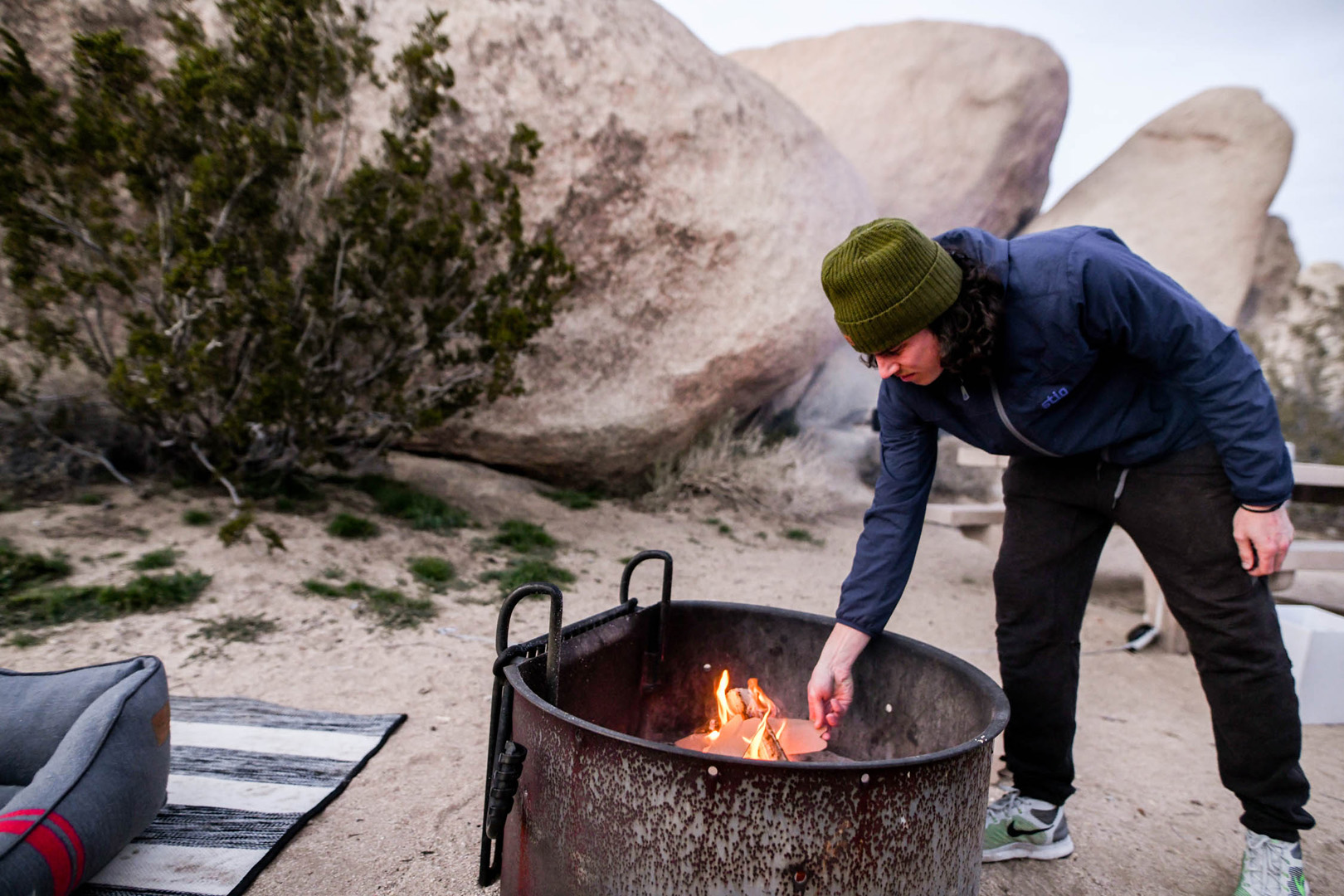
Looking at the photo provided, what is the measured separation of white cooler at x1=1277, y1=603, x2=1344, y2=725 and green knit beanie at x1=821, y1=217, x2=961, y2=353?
2.78m

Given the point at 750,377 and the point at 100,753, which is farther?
the point at 750,377

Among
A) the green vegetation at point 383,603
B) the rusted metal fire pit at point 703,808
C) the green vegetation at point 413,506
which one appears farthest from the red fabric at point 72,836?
the green vegetation at point 413,506

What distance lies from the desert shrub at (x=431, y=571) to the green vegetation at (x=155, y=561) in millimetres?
1046

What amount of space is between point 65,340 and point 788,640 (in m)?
3.87

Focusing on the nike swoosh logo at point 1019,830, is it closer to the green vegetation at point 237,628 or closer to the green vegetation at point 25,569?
the green vegetation at point 237,628

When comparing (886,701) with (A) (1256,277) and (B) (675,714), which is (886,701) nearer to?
(B) (675,714)

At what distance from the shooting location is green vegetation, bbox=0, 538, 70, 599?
3291 millimetres

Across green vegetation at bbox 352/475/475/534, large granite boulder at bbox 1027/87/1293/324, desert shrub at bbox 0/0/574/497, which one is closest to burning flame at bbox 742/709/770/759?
desert shrub at bbox 0/0/574/497

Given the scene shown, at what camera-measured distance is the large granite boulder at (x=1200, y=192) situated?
9.14 meters

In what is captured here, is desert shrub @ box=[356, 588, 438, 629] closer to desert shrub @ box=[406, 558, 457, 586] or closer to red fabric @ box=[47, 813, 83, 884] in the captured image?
desert shrub @ box=[406, 558, 457, 586]

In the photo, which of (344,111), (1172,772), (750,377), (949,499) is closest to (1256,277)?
(949,499)

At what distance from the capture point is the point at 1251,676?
5.68 feet

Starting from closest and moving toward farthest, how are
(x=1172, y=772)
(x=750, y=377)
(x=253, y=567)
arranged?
1. (x=1172, y=772)
2. (x=253, y=567)
3. (x=750, y=377)

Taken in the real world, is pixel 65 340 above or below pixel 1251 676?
above
